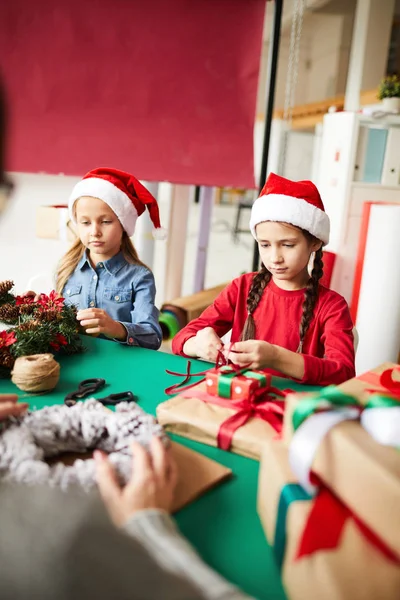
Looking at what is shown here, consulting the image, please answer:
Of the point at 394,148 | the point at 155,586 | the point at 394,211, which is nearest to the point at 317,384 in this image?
the point at 155,586

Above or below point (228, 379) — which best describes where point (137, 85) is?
above

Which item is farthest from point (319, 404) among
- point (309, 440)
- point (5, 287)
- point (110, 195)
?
point (110, 195)

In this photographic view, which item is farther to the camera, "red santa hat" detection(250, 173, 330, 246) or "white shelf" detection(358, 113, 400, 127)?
"white shelf" detection(358, 113, 400, 127)

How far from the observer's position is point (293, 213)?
1407 mm

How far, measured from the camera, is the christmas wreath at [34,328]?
1.10 meters

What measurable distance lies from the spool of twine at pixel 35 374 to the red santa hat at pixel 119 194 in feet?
2.36

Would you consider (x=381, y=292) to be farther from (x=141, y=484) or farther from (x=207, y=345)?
(x=141, y=484)

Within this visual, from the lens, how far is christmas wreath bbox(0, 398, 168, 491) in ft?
2.19

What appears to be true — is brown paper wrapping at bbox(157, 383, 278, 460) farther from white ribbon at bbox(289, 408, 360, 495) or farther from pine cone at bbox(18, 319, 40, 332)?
pine cone at bbox(18, 319, 40, 332)

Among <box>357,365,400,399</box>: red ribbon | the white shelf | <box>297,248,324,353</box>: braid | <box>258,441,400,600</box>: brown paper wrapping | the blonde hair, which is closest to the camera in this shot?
<box>258,441,400,600</box>: brown paper wrapping

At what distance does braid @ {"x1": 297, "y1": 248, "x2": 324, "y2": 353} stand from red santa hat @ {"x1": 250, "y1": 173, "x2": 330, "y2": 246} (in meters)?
0.07

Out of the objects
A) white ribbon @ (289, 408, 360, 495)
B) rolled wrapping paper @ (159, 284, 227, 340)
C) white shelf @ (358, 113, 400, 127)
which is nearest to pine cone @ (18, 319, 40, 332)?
white ribbon @ (289, 408, 360, 495)

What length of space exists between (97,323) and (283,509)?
2.73ft

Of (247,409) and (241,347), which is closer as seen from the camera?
(247,409)
